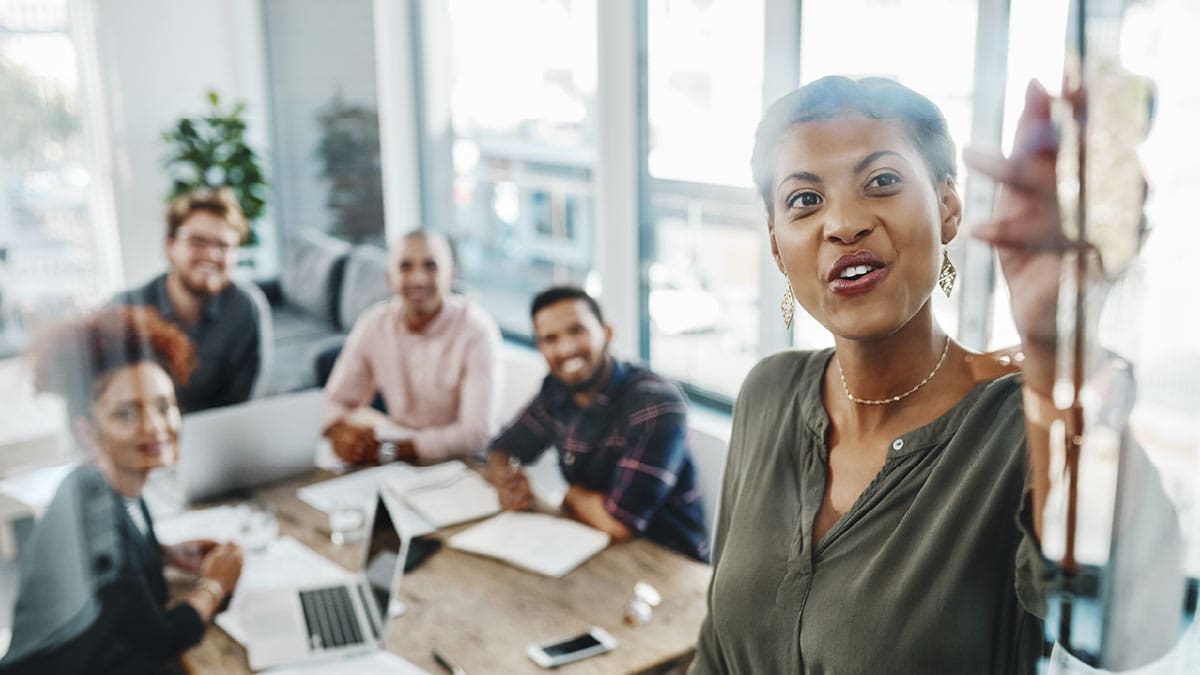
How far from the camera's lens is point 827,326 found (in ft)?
2.04

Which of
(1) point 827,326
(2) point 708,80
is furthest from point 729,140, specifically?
(1) point 827,326

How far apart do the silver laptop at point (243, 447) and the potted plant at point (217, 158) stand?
962mm

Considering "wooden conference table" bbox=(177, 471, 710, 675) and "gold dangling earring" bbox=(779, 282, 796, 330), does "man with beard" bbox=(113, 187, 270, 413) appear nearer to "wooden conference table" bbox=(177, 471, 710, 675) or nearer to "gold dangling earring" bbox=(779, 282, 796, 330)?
"wooden conference table" bbox=(177, 471, 710, 675)

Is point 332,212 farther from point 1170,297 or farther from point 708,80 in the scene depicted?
point 1170,297

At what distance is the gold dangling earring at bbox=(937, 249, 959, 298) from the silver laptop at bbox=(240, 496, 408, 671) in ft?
2.88

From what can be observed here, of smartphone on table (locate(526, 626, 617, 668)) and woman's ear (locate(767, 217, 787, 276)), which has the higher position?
woman's ear (locate(767, 217, 787, 276))

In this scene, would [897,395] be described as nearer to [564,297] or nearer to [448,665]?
[448,665]

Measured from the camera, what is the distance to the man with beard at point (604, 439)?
1465 mm

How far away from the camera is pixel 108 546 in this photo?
1.30 metres

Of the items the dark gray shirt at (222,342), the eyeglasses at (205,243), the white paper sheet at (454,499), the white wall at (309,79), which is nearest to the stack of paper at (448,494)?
the white paper sheet at (454,499)

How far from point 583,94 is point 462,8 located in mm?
552

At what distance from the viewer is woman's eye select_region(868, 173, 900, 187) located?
575mm

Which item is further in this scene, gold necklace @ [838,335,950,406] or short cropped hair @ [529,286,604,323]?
short cropped hair @ [529,286,604,323]

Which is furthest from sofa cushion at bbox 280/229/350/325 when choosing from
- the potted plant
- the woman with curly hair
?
the woman with curly hair
